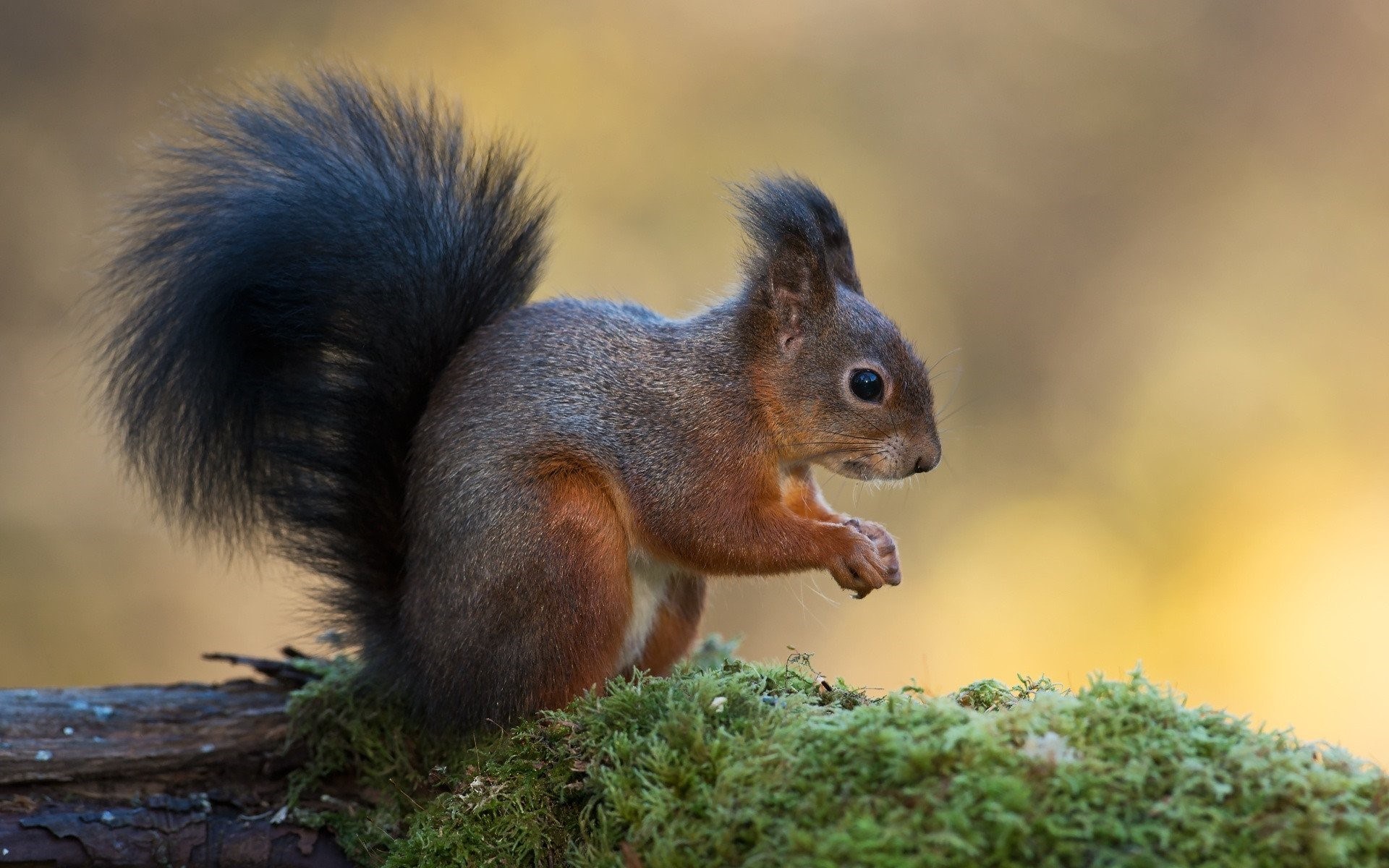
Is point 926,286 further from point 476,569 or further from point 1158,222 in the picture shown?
point 476,569

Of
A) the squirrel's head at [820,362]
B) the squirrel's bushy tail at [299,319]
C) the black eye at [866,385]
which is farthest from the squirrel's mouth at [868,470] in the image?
the squirrel's bushy tail at [299,319]

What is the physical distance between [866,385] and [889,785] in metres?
0.96

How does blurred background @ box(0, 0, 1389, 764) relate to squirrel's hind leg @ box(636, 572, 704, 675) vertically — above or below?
above

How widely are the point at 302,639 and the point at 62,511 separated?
2.97 metres

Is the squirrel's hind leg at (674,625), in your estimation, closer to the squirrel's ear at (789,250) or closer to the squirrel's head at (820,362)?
the squirrel's head at (820,362)

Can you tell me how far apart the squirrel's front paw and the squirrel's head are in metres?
0.18

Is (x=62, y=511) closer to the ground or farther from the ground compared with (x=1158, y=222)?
closer to the ground

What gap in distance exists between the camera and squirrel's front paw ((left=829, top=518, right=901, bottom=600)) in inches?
80.0

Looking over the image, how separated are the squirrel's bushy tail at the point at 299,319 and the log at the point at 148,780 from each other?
0.32 m

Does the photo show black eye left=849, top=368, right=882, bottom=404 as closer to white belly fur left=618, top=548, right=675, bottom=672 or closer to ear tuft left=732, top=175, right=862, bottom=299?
ear tuft left=732, top=175, right=862, bottom=299

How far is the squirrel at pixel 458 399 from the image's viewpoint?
1927mm

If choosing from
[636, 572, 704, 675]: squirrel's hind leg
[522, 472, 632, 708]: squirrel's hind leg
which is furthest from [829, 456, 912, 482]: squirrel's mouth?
[522, 472, 632, 708]: squirrel's hind leg

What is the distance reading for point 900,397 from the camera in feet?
7.09

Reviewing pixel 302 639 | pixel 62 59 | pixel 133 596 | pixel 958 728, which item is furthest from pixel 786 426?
pixel 62 59
